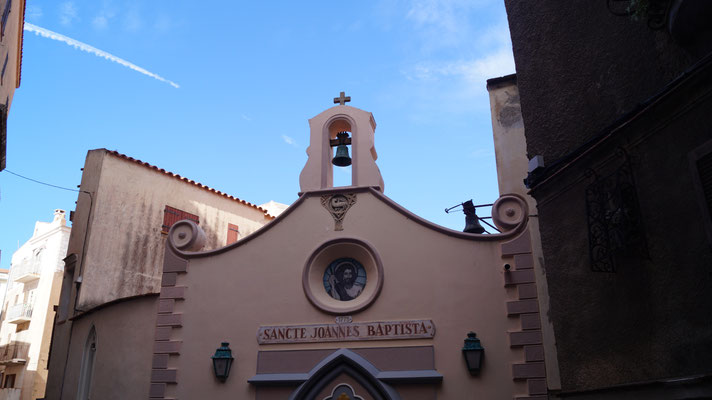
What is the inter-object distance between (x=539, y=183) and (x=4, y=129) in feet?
39.1

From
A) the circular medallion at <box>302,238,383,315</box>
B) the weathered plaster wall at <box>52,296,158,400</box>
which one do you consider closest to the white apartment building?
the weathered plaster wall at <box>52,296,158,400</box>

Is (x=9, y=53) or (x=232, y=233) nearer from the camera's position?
(x=9, y=53)

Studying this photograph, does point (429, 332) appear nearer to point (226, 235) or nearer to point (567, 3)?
point (567, 3)

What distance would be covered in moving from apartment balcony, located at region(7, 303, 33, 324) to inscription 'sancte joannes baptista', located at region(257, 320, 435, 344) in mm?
23069

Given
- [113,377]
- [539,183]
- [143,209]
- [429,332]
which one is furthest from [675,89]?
[143,209]

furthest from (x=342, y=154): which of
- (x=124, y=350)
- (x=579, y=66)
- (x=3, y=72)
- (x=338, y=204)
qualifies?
(x=3, y=72)

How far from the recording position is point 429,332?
32.2 ft

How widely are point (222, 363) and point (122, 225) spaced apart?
25.9 feet

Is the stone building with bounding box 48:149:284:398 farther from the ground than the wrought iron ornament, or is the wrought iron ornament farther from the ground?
the stone building with bounding box 48:149:284:398

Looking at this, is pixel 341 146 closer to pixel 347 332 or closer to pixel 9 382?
pixel 347 332

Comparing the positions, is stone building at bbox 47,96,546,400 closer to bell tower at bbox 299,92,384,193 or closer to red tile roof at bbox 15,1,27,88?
bell tower at bbox 299,92,384,193

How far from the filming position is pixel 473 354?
937 cm

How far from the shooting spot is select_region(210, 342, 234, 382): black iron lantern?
1013 centimetres

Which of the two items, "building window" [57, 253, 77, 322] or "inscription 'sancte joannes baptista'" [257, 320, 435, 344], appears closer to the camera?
"inscription 'sancte joannes baptista'" [257, 320, 435, 344]
